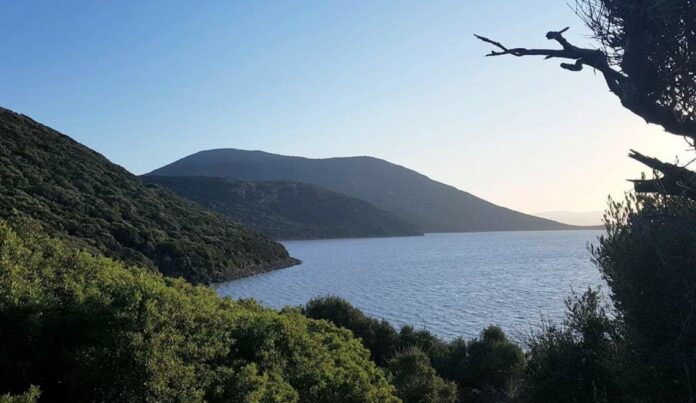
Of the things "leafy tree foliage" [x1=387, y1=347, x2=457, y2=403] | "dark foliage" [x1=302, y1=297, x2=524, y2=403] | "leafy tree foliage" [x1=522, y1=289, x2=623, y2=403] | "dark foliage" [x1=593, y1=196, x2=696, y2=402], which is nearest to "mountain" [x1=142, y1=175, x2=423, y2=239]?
"dark foliage" [x1=302, y1=297, x2=524, y2=403]

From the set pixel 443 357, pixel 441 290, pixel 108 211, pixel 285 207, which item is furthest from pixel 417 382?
pixel 285 207

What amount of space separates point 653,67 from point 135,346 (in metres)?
7.68

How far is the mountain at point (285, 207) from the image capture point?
485 ft

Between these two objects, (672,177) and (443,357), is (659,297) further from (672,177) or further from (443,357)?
(443,357)

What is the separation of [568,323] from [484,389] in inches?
258

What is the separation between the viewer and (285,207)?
170625mm

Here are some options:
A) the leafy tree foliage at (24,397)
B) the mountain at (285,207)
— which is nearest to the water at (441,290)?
the leafy tree foliage at (24,397)

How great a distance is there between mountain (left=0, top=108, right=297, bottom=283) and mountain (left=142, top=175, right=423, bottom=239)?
224 feet

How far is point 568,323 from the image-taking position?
1191 centimetres

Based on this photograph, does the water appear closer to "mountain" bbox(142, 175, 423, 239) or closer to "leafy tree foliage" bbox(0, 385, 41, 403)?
"leafy tree foliage" bbox(0, 385, 41, 403)

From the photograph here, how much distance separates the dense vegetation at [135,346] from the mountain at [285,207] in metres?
128

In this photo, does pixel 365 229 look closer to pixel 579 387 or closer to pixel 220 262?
pixel 220 262

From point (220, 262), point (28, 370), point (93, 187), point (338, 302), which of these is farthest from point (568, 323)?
point (93, 187)

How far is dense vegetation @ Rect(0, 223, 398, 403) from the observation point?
670 centimetres
